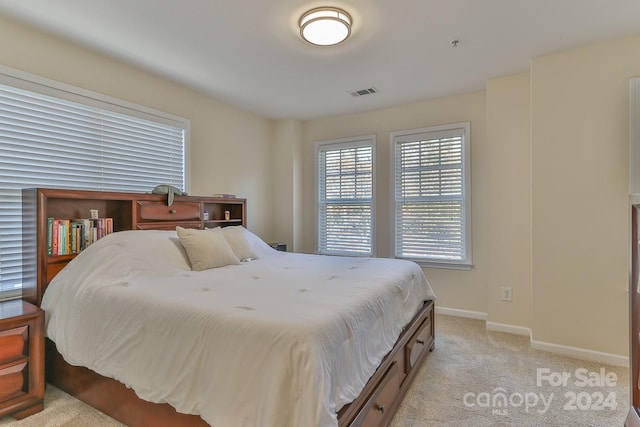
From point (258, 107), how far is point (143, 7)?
81.2 inches

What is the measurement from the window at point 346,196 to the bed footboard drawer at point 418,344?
5.54 ft

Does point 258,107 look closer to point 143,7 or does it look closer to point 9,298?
point 143,7

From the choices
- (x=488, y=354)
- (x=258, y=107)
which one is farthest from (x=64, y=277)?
(x=488, y=354)

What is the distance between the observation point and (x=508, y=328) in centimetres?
319

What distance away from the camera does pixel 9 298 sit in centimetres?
220

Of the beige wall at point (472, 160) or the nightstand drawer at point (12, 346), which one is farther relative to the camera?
the beige wall at point (472, 160)

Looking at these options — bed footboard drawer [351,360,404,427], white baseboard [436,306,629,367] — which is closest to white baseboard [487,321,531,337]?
white baseboard [436,306,629,367]

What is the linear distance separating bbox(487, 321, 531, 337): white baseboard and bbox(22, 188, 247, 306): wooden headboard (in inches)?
124

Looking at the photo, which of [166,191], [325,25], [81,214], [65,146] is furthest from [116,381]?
[325,25]

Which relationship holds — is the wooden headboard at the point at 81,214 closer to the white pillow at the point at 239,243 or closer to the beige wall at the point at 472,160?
the white pillow at the point at 239,243

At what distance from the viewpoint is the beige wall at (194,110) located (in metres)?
2.29

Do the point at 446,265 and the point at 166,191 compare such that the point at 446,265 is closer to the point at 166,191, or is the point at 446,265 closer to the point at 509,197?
the point at 509,197

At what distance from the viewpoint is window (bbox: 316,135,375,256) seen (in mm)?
4273

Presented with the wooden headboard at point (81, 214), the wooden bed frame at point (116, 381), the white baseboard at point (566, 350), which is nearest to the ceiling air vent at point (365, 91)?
the wooden headboard at point (81, 214)
